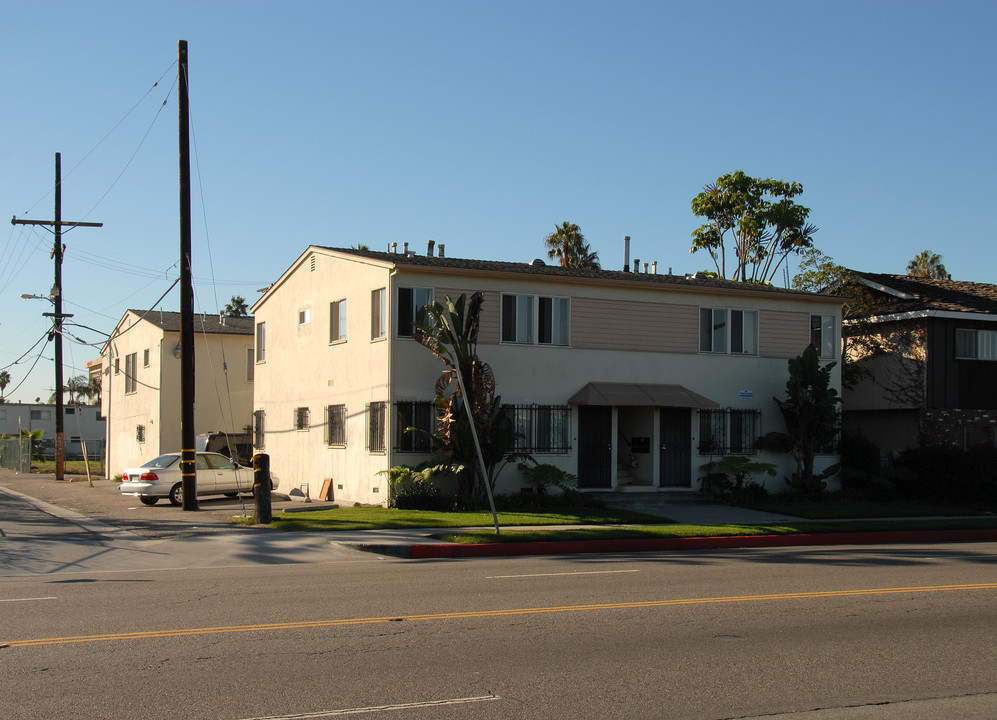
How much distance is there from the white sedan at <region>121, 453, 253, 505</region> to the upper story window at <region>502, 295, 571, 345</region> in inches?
303

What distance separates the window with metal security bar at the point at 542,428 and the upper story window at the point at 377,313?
366 centimetres

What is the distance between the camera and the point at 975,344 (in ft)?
96.4

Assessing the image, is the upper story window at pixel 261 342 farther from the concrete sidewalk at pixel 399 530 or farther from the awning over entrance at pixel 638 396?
the awning over entrance at pixel 638 396

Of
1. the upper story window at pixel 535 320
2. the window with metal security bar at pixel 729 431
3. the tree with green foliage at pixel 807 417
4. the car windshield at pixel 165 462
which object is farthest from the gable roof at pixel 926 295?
the car windshield at pixel 165 462

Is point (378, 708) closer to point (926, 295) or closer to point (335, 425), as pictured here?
point (335, 425)

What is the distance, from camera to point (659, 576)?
13.3m

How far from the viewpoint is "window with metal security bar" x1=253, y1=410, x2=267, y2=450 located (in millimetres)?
31875

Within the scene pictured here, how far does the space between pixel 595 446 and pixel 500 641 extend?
16426 millimetres

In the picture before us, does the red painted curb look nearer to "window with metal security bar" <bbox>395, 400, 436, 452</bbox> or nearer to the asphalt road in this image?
the asphalt road

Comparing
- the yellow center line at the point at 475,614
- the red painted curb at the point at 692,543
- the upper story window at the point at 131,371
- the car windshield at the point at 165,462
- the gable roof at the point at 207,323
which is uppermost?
the gable roof at the point at 207,323

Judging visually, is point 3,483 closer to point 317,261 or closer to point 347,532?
point 317,261

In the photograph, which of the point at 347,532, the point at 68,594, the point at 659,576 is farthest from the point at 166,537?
the point at 659,576

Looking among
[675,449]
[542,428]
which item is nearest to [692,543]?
[542,428]

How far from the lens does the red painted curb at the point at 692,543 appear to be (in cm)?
1644
